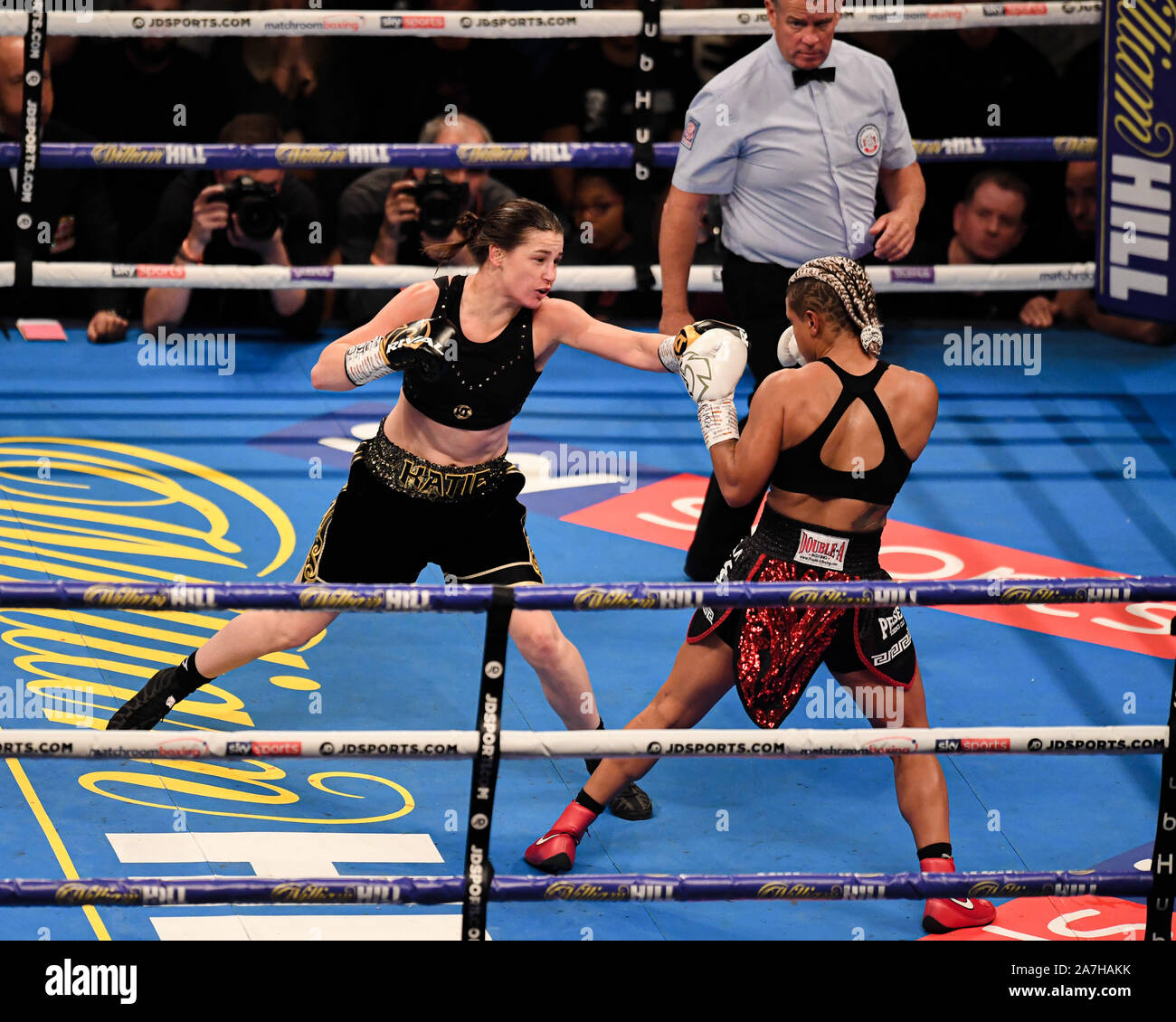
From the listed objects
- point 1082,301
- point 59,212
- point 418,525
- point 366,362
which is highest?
point 59,212

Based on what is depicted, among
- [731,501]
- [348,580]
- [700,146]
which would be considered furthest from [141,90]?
[731,501]

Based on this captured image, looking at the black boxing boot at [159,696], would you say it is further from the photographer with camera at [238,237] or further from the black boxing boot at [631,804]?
the photographer with camera at [238,237]

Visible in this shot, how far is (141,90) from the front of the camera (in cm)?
674

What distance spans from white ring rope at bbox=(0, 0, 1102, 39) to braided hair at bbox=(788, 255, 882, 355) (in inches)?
77.5

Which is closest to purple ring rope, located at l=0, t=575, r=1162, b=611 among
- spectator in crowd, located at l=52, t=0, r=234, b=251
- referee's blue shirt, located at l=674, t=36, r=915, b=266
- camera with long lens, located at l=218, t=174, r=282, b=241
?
referee's blue shirt, located at l=674, t=36, r=915, b=266

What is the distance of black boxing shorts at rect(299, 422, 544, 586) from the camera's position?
3.98 metres

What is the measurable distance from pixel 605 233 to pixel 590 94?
58 cm

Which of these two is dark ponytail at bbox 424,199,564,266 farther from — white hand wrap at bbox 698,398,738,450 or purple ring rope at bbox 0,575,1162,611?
purple ring rope at bbox 0,575,1162,611

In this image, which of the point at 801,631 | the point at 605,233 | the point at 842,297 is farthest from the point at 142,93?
the point at 801,631

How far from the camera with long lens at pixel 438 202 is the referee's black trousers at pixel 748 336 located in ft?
5.49

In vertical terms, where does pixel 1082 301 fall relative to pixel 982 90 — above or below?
below

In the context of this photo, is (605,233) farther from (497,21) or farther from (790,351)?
(790,351)

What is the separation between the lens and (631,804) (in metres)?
3.96
